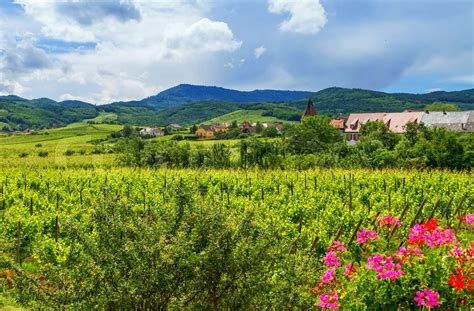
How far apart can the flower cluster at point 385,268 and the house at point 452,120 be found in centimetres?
8569

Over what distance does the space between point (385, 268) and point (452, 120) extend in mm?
93707

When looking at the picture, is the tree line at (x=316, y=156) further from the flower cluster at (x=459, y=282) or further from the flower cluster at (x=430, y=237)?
the flower cluster at (x=459, y=282)

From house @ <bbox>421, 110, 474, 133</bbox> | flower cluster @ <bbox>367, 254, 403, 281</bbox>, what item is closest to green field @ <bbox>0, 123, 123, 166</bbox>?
flower cluster @ <bbox>367, 254, 403, 281</bbox>

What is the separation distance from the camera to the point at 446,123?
8800 cm

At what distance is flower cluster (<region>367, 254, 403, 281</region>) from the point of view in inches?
198

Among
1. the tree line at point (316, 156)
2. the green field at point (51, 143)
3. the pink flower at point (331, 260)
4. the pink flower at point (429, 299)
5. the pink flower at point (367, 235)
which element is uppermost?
the pink flower at point (367, 235)

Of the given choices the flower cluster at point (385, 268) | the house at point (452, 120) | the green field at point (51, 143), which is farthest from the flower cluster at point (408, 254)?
the house at point (452, 120)

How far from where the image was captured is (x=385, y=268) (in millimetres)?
5152

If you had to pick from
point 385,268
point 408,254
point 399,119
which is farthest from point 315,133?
point 385,268

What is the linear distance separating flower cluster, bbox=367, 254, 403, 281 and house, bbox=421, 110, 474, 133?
Answer: 281ft

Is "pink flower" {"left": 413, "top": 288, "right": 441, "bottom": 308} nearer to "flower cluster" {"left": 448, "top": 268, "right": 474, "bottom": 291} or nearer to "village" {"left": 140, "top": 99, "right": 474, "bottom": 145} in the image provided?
"flower cluster" {"left": 448, "top": 268, "right": 474, "bottom": 291}

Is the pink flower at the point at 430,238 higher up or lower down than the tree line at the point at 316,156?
higher up

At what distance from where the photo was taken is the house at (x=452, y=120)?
83500 millimetres

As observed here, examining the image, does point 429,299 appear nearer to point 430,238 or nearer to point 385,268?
point 385,268
